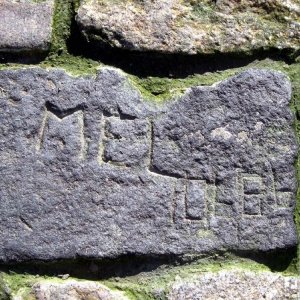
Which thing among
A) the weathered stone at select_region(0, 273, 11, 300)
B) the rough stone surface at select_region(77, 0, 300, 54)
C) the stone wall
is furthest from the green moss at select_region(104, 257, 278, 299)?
the rough stone surface at select_region(77, 0, 300, 54)

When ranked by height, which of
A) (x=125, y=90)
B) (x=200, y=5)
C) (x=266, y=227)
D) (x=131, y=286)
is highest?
(x=200, y=5)

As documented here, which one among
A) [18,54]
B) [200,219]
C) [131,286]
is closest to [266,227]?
[200,219]

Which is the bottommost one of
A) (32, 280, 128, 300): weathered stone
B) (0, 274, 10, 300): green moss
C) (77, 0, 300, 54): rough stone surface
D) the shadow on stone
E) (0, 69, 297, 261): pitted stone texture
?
(0, 274, 10, 300): green moss

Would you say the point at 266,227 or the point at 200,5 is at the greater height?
the point at 200,5

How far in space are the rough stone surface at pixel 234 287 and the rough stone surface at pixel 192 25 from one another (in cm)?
31

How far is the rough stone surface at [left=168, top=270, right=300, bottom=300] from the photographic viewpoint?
3.08ft

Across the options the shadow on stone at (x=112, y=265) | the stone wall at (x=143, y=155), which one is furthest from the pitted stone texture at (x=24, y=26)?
the shadow on stone at (x=112, y=265)

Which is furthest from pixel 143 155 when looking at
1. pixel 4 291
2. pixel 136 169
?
pixel 4 291

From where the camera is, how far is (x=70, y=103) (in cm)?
95

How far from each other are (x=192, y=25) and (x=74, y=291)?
0.40 meters

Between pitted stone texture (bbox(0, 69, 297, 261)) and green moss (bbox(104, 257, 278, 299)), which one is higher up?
pitted stone texture (bbox(0, 69, 297, 261))

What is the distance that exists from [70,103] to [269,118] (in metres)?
0.27

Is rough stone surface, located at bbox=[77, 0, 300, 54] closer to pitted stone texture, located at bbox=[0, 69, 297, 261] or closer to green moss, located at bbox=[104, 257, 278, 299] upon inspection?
pitted stone texture, located at bbox=[0, 69, 297, 261]

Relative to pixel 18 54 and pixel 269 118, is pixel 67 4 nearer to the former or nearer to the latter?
pixel 18 54
